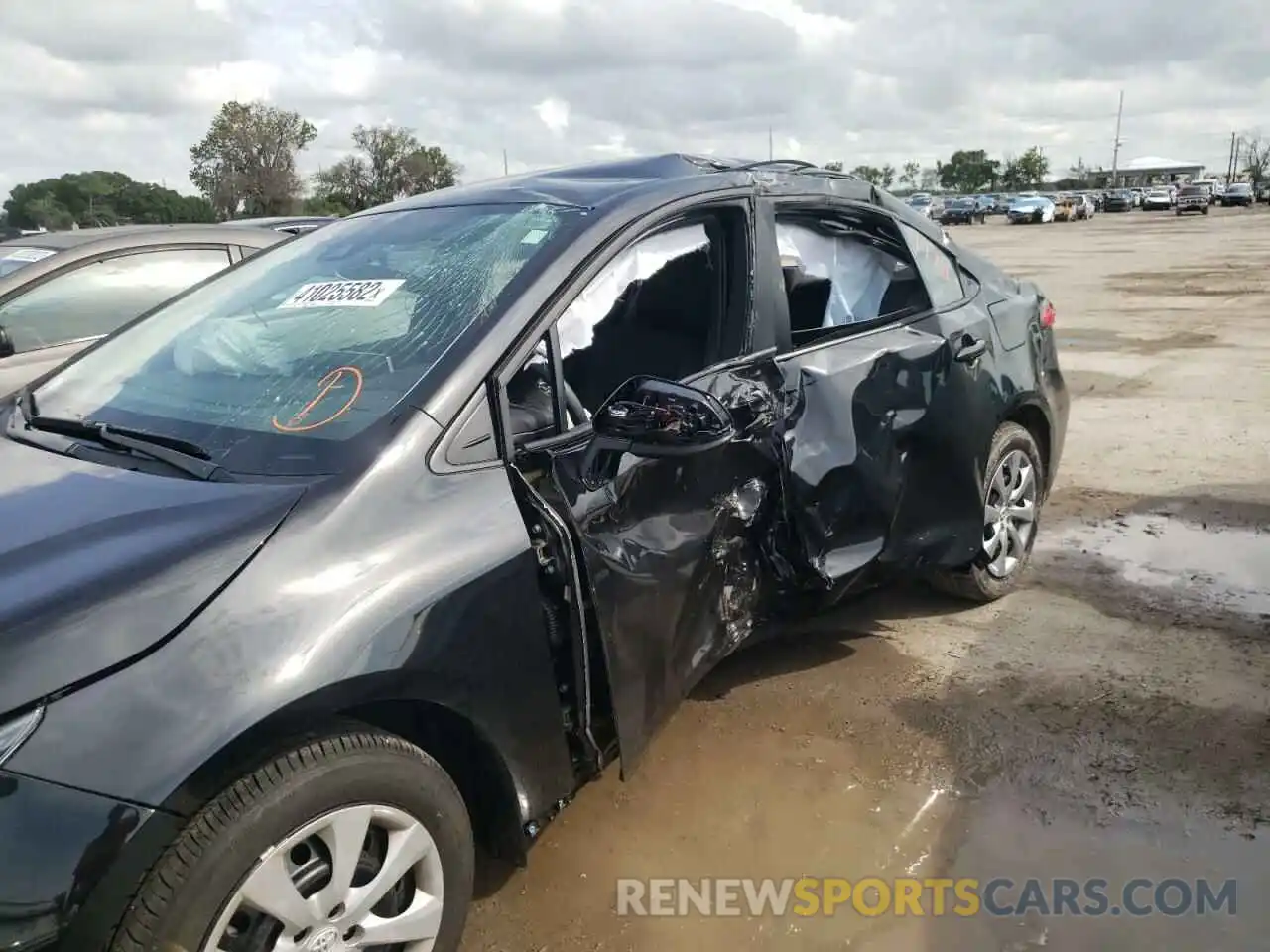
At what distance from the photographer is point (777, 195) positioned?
3.20 m

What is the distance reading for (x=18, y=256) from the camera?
556cm

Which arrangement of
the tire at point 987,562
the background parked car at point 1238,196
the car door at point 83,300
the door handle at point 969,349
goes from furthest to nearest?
the background parked car at point 1238,196
the car door at point 83,300
the tire at point 987,562
the door handle at point 969,349

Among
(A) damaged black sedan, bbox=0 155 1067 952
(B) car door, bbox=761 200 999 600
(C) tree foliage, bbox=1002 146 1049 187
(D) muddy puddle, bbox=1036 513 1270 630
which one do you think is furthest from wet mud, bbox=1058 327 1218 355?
(C) tree foliage, bbox=1002 146 1049 187

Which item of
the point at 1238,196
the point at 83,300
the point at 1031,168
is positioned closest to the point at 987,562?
the point at 83,300

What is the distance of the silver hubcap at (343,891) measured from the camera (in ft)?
5.65

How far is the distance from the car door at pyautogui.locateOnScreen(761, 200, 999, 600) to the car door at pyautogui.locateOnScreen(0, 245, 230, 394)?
3388 millimetres

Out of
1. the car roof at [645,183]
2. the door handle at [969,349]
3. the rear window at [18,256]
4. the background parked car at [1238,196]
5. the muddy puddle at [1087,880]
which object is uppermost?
the car roof at [645,183]

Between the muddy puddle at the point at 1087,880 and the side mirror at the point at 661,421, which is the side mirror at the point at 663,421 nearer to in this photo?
the side mirror at the point at 661,421

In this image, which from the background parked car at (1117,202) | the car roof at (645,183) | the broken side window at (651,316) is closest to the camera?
the car roof at (645,183)

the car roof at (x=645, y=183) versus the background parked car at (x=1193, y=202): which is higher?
the car roof at (x=645, y=183)

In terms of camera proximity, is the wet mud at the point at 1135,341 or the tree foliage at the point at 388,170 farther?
the tree foliage at the point at 388,170

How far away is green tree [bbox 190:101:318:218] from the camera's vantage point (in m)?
45.3

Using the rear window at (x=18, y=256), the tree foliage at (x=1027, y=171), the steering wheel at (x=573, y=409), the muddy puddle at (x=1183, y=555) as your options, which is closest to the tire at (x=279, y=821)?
the steering wheel at (x=573, y=409)

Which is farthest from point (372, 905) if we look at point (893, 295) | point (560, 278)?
point (893, 295)
